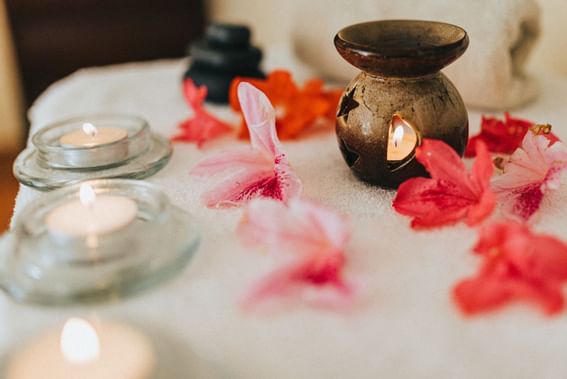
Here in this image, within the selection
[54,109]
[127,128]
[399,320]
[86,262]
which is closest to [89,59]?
[54,109]

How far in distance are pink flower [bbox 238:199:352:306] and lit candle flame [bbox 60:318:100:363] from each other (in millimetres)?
109

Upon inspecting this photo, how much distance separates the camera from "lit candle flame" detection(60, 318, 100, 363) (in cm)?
41

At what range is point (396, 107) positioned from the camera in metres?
0.59

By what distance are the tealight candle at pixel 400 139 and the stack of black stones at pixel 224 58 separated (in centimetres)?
35

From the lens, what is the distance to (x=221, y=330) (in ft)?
1.46

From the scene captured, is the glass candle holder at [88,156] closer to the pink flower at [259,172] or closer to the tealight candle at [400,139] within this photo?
the pink flower at [259,172]

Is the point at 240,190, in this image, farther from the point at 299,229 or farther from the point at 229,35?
the point at 229,35

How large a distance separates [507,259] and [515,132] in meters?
0.27

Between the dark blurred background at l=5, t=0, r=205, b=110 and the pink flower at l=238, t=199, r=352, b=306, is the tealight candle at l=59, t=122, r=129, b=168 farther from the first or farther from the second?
the dark blurred background at l=5, t=0, r=205, b=110

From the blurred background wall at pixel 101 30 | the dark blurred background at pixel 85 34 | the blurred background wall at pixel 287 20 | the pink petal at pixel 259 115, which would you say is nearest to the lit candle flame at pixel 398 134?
the pink petal at pixel 259 115

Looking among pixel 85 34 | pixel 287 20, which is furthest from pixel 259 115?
pixel 85 34

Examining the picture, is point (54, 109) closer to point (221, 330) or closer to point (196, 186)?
point (196, 186)

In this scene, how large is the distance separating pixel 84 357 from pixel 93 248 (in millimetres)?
96

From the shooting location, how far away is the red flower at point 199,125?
77 cm
